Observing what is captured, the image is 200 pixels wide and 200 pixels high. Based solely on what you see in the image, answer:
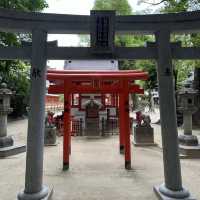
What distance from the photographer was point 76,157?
376 inches

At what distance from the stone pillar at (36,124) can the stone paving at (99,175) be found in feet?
2.83

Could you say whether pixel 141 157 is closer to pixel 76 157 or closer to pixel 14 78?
pixel 76 157

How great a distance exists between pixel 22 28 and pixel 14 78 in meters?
16.8

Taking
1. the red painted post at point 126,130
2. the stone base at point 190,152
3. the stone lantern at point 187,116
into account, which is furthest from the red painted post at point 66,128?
the stone lantern at point 187,116

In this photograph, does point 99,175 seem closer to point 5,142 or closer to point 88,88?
point 88,88

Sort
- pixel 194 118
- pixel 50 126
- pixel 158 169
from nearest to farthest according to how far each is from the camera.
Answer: pixel 158 169, pixel 50 126, pixel 194 118

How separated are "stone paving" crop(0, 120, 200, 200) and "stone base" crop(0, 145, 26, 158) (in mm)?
282

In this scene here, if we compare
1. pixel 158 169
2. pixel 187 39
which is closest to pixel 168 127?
pixel 158 169

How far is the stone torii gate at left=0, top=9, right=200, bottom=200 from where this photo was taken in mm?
5031

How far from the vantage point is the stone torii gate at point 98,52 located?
5.03 metres

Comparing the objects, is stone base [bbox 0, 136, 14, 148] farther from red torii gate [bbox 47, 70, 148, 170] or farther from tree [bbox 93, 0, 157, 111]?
tree [bbox 93, 0, 157, 111]

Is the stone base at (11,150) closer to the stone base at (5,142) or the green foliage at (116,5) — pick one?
the stone base at (5,142)

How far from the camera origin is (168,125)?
5133 millimetres

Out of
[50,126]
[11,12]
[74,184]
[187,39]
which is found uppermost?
[187,39]
